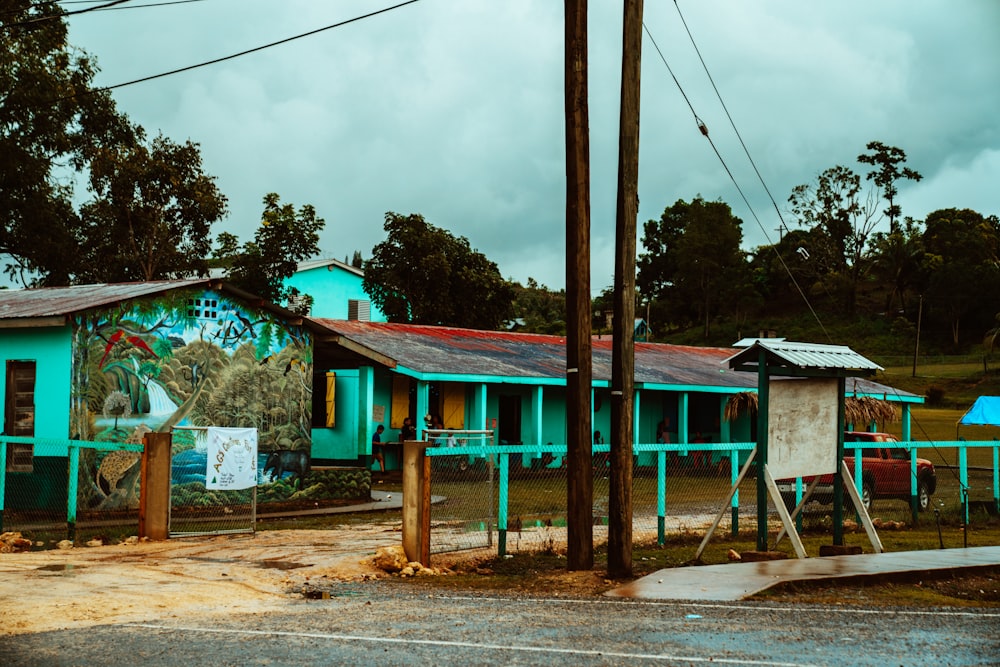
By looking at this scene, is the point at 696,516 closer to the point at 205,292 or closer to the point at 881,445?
the point at 881,445

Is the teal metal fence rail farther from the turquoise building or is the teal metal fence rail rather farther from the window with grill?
the window with grill

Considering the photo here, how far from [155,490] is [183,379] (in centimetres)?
461

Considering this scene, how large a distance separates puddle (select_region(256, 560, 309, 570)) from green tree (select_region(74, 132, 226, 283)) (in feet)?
97.8

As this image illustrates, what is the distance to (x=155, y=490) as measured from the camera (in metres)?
15.9

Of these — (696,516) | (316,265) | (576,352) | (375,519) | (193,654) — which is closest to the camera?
(193,654)

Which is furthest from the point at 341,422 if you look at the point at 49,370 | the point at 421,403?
the point at 49,370

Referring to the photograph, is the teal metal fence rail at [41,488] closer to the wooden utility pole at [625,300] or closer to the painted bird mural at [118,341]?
the painted bird mural at [118,341]

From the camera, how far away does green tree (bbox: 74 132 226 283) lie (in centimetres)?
4097

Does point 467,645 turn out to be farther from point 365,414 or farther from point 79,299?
point 365,414

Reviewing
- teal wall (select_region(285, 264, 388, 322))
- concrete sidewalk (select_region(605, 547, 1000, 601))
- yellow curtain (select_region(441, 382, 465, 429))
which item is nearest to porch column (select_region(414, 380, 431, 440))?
yellow curtain (select_region(441, 382, 465, 429))

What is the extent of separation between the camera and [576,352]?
39.4 ft

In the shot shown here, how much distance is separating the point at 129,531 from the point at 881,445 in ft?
37.0

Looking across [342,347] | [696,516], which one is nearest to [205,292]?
[342,347]

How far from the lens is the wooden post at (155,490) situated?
15828 mm
